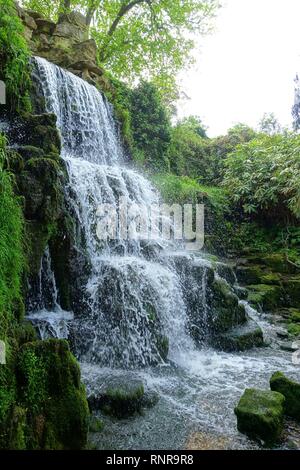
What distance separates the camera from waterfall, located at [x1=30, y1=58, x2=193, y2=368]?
5434 millimetres

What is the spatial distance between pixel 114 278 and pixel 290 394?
10.5 feet

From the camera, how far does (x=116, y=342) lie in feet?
17.8

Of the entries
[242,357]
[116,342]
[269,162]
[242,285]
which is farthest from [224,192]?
[116,342]

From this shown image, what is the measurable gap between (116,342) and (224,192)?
9712mm

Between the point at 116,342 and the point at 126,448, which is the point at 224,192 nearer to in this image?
the point at 116,342

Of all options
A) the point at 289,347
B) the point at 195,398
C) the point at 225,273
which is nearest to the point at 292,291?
the point at 225,273

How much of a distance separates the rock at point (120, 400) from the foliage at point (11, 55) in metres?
6.12

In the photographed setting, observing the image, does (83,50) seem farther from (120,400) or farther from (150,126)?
(120,400)

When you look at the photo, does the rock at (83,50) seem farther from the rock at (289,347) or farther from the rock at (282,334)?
the rock at (289,347)

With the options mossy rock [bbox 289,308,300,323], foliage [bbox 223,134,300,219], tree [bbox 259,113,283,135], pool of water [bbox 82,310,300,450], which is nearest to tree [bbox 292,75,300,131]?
foliage [bbox 223,134,300,219]

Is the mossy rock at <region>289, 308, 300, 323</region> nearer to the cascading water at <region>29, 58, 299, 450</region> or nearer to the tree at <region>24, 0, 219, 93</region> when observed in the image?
the cascading water at <region>29, 58, 299, 450</region>

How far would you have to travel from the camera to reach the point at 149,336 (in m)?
5.64

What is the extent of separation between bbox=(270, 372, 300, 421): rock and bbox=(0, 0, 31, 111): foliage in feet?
23.5

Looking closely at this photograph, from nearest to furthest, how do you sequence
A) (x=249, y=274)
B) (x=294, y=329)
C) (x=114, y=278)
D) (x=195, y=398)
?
(x=195, y=398) < (x=114, y=278) < (x=294, y=329) < (x=249, y=274)
